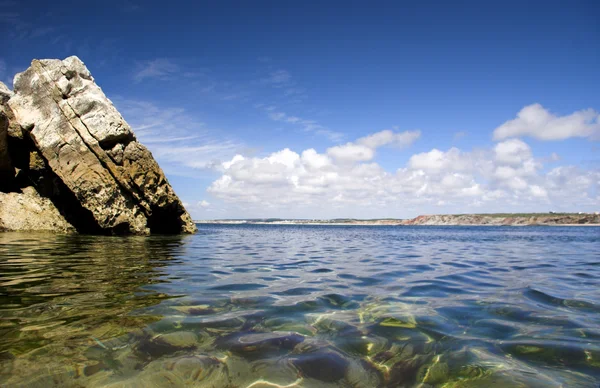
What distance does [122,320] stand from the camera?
4902 millimetres

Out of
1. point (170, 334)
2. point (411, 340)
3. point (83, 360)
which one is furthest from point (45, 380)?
point (411, 340)

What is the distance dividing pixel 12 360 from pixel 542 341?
6.29 meters

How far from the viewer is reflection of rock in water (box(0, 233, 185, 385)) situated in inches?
143

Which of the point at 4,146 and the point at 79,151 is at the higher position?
the point at 79,151

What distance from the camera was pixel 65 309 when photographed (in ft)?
17.6

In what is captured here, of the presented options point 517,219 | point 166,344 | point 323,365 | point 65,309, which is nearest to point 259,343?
point 323,365

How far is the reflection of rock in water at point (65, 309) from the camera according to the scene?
143 inches

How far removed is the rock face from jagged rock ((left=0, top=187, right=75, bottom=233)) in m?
0.85

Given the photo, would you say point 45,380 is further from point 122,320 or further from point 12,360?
point 122,320

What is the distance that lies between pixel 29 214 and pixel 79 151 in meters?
5.66

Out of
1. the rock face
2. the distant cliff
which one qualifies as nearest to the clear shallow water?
the rock face

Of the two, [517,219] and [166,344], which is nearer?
[166,344]

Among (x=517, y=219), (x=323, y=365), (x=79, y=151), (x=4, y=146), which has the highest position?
(x=79, y=151)

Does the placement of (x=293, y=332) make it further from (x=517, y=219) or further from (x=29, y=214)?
(x=517, y=219)
